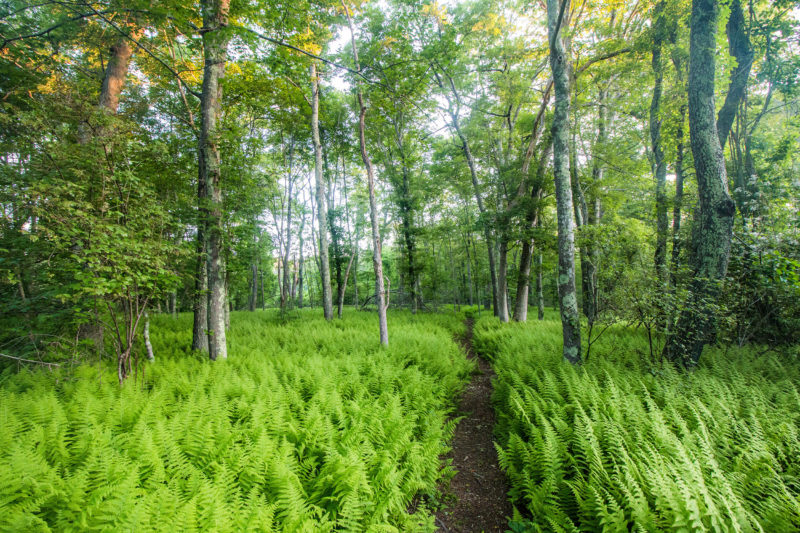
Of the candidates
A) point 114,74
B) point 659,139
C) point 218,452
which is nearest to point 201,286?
point 218,452

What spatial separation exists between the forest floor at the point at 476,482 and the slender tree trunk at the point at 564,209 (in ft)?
8.29

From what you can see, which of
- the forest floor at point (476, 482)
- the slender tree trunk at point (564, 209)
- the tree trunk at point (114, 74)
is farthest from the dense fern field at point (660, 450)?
the tree trunk at point (114, 74)

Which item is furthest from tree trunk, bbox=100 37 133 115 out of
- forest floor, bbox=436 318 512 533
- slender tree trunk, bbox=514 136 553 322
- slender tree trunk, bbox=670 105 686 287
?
slender tree trunk, bbox=670 105 686 287

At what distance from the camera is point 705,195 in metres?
5.37

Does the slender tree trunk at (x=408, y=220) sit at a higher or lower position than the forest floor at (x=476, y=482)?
higher

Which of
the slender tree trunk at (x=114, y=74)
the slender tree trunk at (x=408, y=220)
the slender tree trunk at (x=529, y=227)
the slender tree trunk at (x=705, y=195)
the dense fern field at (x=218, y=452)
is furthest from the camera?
the slender tree trunk at (x=408, y=220)

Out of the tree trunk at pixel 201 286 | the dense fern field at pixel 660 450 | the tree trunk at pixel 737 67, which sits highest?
the tree trunk at pixel 737 67

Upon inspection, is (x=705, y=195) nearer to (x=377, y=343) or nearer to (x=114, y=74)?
(x=377, y=343)

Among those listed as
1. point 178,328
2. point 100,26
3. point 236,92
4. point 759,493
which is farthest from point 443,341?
point 100,26

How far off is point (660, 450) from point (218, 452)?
498 cm

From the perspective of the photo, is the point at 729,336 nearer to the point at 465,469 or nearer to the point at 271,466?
the point at 465,469

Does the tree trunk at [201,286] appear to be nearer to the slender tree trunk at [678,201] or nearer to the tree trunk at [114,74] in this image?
the tree trunk at [114,74]

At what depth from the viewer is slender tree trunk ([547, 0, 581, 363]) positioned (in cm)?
633

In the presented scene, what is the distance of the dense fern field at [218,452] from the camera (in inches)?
83.9
